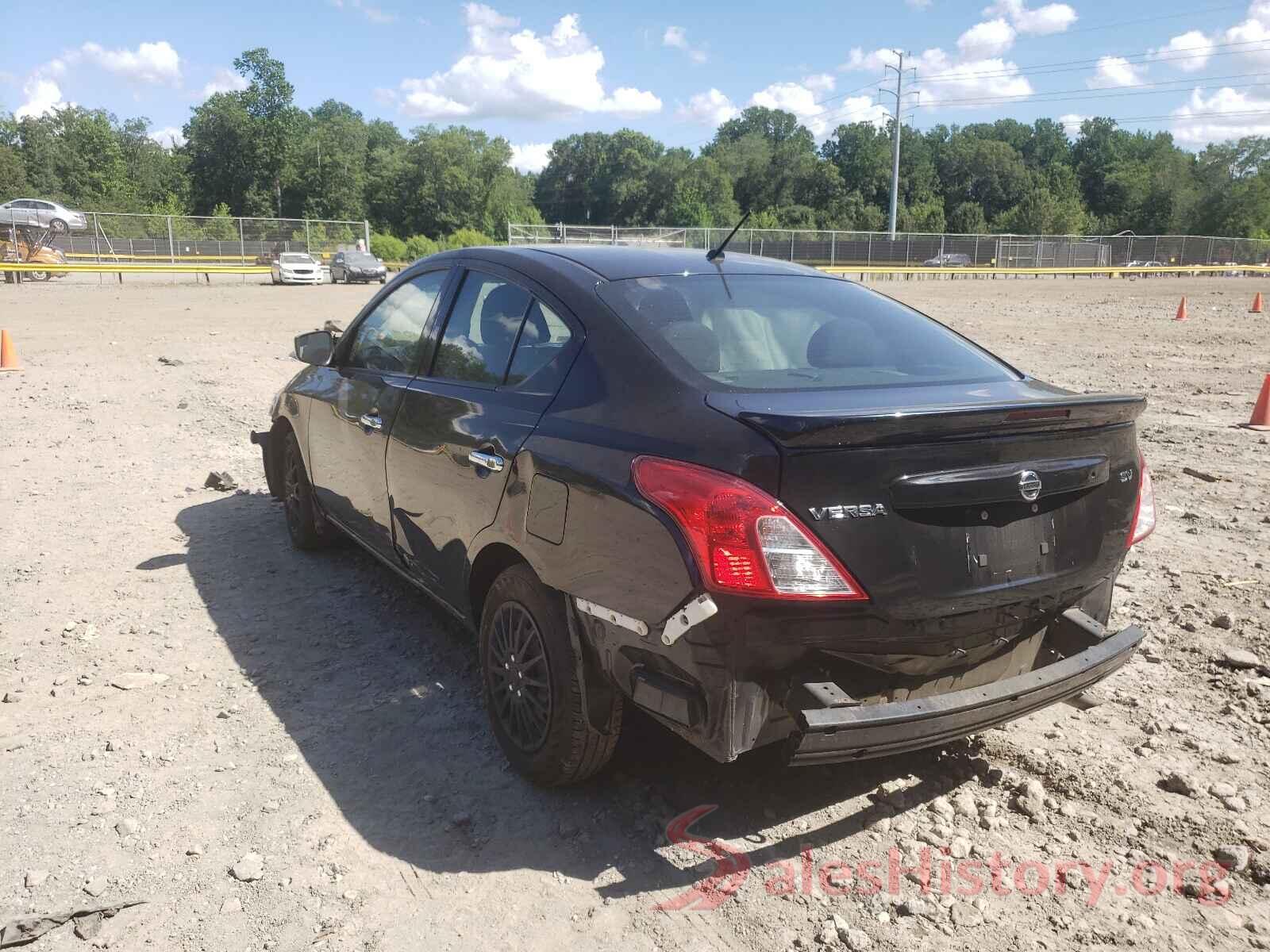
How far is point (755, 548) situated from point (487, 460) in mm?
1226

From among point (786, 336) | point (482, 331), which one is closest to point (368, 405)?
point (482, 331)

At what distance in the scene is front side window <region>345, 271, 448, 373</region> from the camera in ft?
13.7

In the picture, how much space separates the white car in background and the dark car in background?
1.09 meters

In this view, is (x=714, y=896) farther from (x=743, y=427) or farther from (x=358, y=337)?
(x=358, y=337)

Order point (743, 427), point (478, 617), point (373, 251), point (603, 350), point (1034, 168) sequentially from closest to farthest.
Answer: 1. point (743, 427)
2. point (603, 350)
3. point (478, 617)
4. point (373, 251)
5. point (1034, 168)

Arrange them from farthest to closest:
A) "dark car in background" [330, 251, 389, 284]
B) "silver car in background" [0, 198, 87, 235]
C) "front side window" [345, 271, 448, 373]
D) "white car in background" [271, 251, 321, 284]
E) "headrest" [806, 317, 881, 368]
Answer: "silver car in background" [0, 198, 87, 235] → "dark car in background" [330, 251, 389, 284] → "white car in background" [271, 251, 321, 284] → "front side window" [345, 271, 448, 373] → "headrest" [806, 317, 881, 368]

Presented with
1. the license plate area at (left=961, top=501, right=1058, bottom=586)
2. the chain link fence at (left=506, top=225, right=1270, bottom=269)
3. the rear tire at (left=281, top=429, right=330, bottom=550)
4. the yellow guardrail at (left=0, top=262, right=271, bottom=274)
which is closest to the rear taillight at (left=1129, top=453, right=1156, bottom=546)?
the license plate area at (left=961, top=501, right=1058, bottom=586)

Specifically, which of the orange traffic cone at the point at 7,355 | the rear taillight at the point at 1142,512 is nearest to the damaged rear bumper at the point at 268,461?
the rear taillight at the point at 1142,512

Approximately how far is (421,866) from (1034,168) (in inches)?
6095

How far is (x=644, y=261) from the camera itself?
3.62 m

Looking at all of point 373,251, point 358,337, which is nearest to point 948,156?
point 373,251

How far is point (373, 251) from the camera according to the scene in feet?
193

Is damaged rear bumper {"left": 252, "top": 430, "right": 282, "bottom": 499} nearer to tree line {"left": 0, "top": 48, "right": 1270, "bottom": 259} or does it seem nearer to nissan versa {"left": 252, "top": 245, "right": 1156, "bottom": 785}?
nissan versa {"left": 252, "top": 245, "right": 1156, "bottom": 785}

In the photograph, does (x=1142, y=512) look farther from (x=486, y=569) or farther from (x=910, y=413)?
(x=486, y=569)
